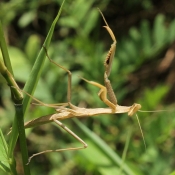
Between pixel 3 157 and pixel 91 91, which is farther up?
pixel 3 157

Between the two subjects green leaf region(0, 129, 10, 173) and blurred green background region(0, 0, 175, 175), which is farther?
blurred green background region(0, 0, 175, 175)

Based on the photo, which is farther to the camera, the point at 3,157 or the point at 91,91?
the point at 91,91

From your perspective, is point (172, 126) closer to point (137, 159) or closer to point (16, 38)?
point (137, 159)

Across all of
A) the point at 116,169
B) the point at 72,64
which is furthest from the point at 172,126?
the point at 72,64

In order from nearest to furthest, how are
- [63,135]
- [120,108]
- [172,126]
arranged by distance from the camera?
[120,108] < [172,126] < [63,135]

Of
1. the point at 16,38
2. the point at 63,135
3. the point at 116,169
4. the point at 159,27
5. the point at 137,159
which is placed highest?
the point at 159,27

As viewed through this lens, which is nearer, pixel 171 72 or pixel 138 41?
pixel 138 41

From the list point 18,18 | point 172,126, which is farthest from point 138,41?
point 18,18

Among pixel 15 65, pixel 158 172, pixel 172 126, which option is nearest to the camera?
pixel 172 126

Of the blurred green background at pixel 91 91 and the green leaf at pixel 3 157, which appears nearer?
the green leaf at pixel 3 157

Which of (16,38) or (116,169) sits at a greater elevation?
(16,38)
